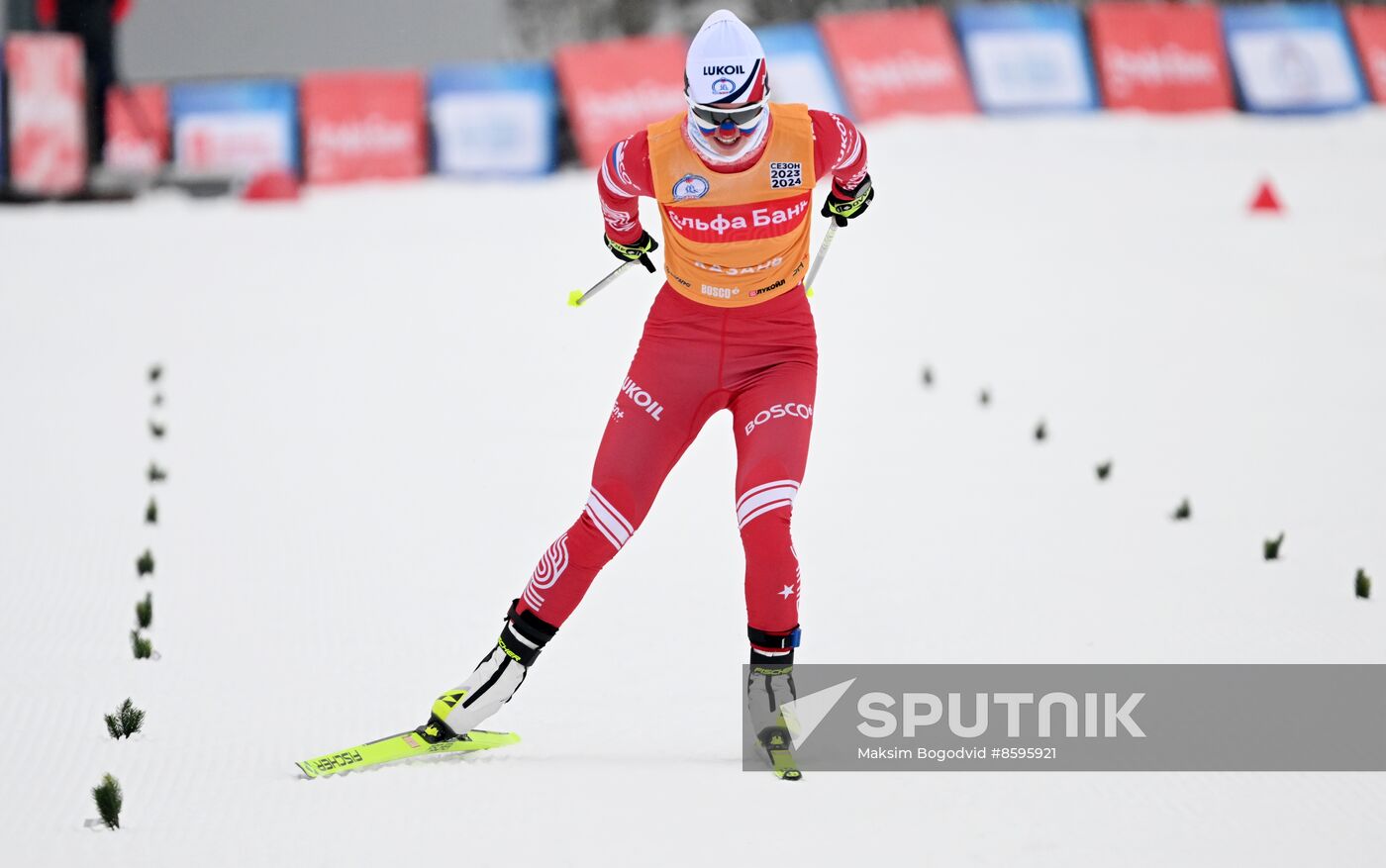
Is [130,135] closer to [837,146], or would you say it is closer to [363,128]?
[363,128]

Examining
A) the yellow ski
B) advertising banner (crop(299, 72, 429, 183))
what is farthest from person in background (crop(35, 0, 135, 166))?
the yellow ski

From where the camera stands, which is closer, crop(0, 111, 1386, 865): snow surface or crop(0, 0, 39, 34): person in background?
crop(0, 111, 1386, 865): snow surface

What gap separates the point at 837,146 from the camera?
16.1ft

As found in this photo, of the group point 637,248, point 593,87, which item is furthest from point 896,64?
point 637,248

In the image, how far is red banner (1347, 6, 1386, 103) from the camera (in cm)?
2188

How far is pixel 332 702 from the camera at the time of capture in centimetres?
505

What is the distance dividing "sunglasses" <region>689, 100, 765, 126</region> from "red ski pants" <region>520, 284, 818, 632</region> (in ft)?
1.86

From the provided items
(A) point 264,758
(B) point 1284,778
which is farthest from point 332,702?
(B) point 1284,778

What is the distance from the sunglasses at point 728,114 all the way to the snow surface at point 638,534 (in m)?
1.83

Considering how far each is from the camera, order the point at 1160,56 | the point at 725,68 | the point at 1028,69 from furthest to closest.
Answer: the point at 1160,56, the point at 1028,69, the point at 725,68

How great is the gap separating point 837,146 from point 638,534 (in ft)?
8.75

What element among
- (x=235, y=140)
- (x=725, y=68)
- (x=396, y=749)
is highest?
(x=235, y=140)

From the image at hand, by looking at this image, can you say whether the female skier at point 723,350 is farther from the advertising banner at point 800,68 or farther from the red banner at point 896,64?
the red banner at point 896,64

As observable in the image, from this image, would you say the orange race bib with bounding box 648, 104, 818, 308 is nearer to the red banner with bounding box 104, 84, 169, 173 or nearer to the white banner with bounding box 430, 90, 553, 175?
the white banner with bounding box 430, 90, 553, 175
